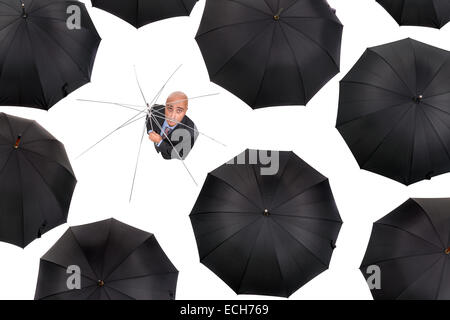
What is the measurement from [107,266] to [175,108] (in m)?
2.45

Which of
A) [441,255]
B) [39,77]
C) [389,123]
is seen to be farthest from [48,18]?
[441,255]

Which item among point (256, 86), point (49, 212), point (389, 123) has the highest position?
point (256, 86)

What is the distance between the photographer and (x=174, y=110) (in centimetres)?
783

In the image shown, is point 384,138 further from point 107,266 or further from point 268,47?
point 107,266

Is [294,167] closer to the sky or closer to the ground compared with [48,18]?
closer to the ground

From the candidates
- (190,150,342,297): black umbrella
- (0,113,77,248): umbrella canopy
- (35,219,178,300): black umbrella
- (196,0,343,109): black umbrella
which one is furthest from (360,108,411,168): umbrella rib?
(0,113,77,248): umbrella canopy

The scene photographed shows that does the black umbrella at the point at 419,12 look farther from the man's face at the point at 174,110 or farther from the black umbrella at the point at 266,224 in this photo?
the man's face at the point at 174,110

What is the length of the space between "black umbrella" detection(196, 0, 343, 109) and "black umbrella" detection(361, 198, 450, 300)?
225cm

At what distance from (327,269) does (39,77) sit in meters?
5.05

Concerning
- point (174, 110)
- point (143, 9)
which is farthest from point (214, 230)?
point (143, 9)

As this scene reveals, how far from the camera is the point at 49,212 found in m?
7.71

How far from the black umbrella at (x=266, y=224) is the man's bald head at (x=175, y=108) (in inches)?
39.4

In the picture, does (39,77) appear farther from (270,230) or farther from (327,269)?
(327,269)
